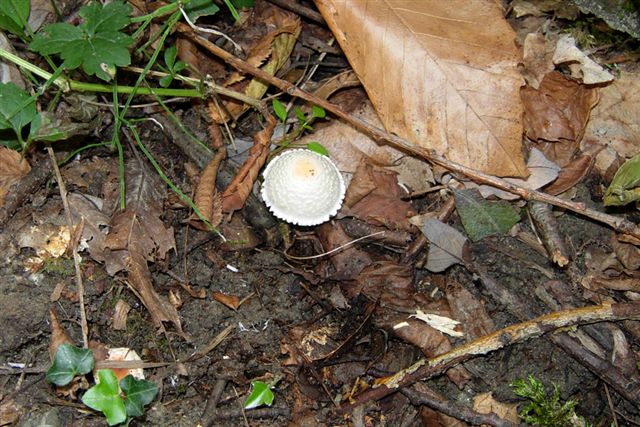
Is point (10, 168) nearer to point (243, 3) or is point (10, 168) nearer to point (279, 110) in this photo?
point (279, 110)

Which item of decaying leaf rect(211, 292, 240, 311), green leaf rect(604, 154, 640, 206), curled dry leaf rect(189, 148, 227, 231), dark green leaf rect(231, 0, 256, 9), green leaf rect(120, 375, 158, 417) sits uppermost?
dark green leaf rect(231, 0, 256, 9)

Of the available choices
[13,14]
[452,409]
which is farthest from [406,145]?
[13,14]

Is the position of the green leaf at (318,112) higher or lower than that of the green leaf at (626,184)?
higher

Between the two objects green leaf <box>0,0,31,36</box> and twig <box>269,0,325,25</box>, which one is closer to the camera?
green leaf <box>0,0,31,36</box>

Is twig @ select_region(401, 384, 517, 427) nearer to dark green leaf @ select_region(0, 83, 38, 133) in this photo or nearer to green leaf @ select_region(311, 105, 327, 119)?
green leaf @ select_region(311, 105, 327, 119)

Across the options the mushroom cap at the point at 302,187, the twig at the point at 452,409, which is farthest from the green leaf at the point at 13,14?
the twig at the point at 452,409

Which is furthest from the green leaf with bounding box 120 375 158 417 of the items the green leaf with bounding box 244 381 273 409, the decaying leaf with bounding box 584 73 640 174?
the decaying leaf with bounding box 584 73 640 174

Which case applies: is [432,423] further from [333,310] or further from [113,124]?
[113,124]

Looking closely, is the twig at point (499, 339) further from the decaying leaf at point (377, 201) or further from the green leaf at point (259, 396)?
the decaying leaf at point (377, 201)
